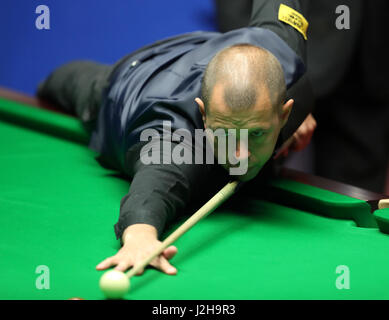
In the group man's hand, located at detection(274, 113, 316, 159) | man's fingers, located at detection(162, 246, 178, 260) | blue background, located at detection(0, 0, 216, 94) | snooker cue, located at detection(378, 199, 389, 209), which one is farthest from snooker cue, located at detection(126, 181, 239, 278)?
blue background, located at detection(0, 0, 216, 94)

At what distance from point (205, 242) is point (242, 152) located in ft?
0.99

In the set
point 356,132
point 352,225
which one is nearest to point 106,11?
point 356,132

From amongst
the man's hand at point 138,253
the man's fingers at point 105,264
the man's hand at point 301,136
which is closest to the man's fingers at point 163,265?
the man's hand at point 138,253

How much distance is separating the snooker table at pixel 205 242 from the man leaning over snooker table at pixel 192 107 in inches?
3.5

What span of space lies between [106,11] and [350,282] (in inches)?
136

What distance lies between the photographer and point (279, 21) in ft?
8.79

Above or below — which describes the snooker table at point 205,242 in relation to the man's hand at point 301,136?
below

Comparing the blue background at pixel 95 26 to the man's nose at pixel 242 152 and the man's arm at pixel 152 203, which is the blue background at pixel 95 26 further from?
the man's nose at pixel 242 152

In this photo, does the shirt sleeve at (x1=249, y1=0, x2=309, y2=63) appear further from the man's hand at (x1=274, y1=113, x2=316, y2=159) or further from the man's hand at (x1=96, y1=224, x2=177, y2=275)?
the man's hand at (x1=96, y1=224, x2=177, y2=275)

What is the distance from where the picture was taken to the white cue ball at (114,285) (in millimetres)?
1583

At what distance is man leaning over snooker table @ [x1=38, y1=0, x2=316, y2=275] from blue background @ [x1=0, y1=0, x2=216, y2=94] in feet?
4.64

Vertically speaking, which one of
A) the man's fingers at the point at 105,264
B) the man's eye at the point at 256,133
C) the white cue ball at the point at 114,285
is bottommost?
the white cue ball at the point at 114,285

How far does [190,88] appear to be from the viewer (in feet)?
7.90
